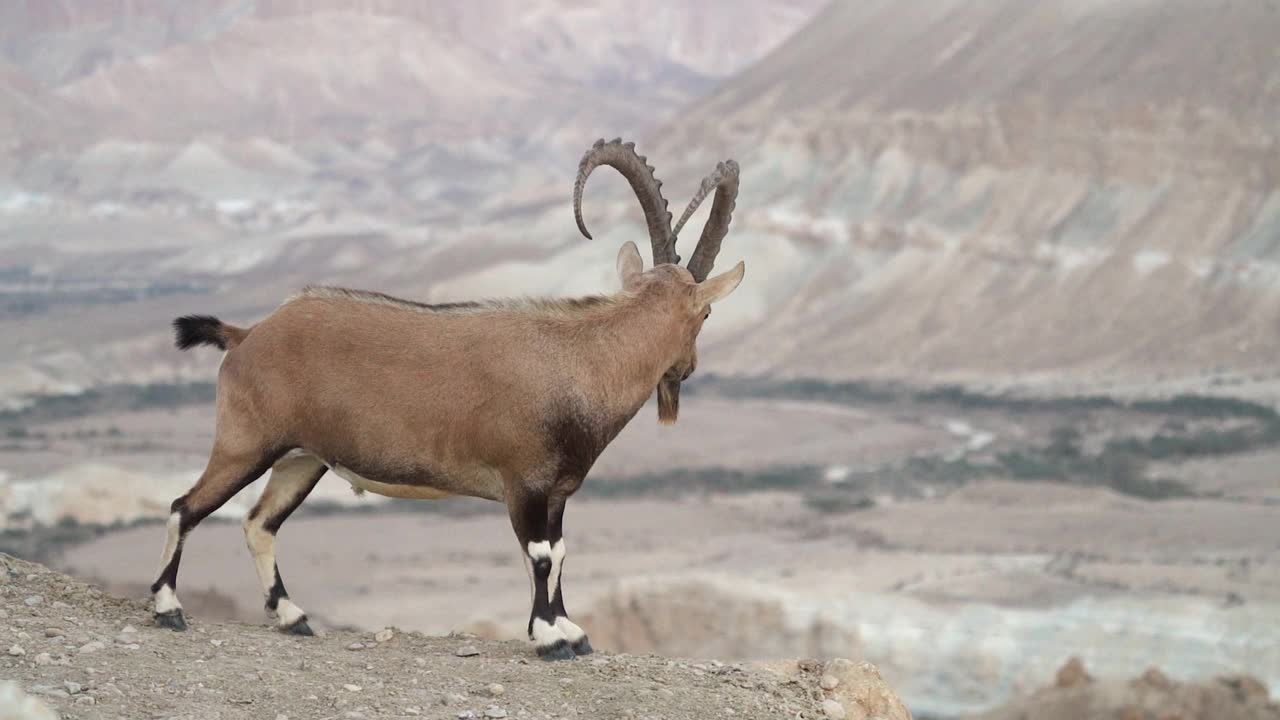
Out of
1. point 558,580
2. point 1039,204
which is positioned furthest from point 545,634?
point 1039,204

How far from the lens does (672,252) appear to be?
10.8 m

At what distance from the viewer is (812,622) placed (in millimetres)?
32438

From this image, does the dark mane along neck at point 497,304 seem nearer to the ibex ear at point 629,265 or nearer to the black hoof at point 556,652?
the ibex ear at point 629,265

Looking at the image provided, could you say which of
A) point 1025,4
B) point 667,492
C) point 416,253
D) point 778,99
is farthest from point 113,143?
point 667,492

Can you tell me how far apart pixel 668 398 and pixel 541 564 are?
1.39 metres

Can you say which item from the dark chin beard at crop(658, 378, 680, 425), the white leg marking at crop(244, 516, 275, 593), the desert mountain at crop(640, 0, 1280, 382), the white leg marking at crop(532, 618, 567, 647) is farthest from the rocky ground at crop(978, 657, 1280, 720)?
the desert mountain at crop(640, 0, 1280, 382)

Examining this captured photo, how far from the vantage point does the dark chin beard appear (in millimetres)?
10758

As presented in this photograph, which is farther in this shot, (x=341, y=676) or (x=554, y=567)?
(x=554, y=567)

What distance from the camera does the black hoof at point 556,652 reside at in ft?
33.2

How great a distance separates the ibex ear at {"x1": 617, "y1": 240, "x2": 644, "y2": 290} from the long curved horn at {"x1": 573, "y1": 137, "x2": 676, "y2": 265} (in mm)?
147

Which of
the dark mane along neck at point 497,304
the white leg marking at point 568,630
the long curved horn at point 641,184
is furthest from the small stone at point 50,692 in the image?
the long curved horn at point 641,184

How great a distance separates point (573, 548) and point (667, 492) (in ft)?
42.4

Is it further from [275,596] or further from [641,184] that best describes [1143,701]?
[275,596]

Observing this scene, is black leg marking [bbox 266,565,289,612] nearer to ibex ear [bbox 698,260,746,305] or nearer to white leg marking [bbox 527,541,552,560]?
white leg marking [bbox 527,541,552,560]
